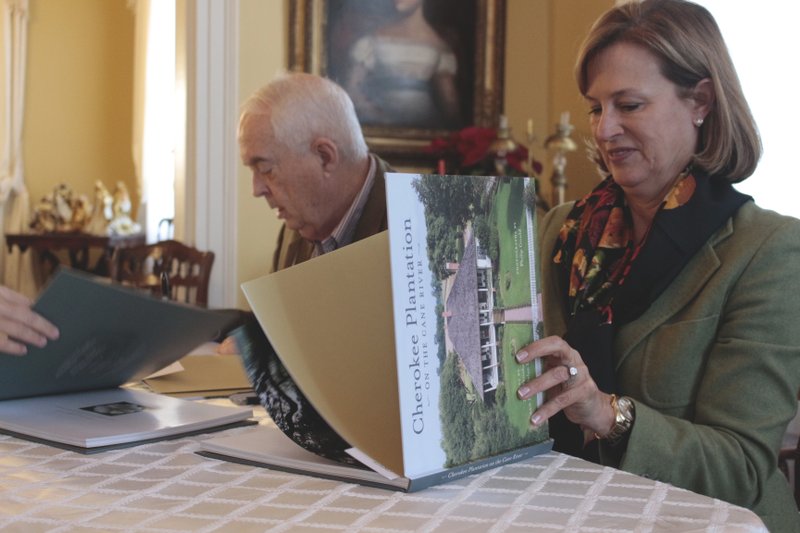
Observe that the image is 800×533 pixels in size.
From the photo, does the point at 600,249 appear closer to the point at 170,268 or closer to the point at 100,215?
the point at 170,268

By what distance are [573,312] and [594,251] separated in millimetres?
116

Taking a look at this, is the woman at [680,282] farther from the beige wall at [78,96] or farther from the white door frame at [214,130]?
the beige wall at [78,96]

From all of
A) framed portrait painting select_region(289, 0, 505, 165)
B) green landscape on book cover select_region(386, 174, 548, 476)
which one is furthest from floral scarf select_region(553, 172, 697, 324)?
framed portrait painting select_region(289, 0, 505, 165)

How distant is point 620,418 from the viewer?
3.76 feet

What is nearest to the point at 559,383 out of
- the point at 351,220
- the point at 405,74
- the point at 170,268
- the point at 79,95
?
the point at 351,220

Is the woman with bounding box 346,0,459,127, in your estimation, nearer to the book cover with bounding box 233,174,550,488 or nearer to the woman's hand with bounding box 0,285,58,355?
the woman's hand with bounding box 0,285,58,355

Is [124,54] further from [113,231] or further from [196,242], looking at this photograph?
[196,242]

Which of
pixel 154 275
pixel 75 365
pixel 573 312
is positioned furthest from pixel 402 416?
pixel 154 275

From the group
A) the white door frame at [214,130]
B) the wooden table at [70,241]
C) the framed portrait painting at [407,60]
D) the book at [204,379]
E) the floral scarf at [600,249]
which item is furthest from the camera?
the wooden table at [70,241]

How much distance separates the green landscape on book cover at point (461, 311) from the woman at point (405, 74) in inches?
117

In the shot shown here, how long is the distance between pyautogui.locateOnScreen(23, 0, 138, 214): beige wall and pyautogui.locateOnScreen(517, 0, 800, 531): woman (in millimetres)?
6738

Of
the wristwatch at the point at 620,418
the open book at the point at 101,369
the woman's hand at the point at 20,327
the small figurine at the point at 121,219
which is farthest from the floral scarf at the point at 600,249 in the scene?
the small figurine at the point at 121,219

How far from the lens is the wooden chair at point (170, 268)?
10.9 ft

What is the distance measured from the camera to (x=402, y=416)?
0.78 metres
